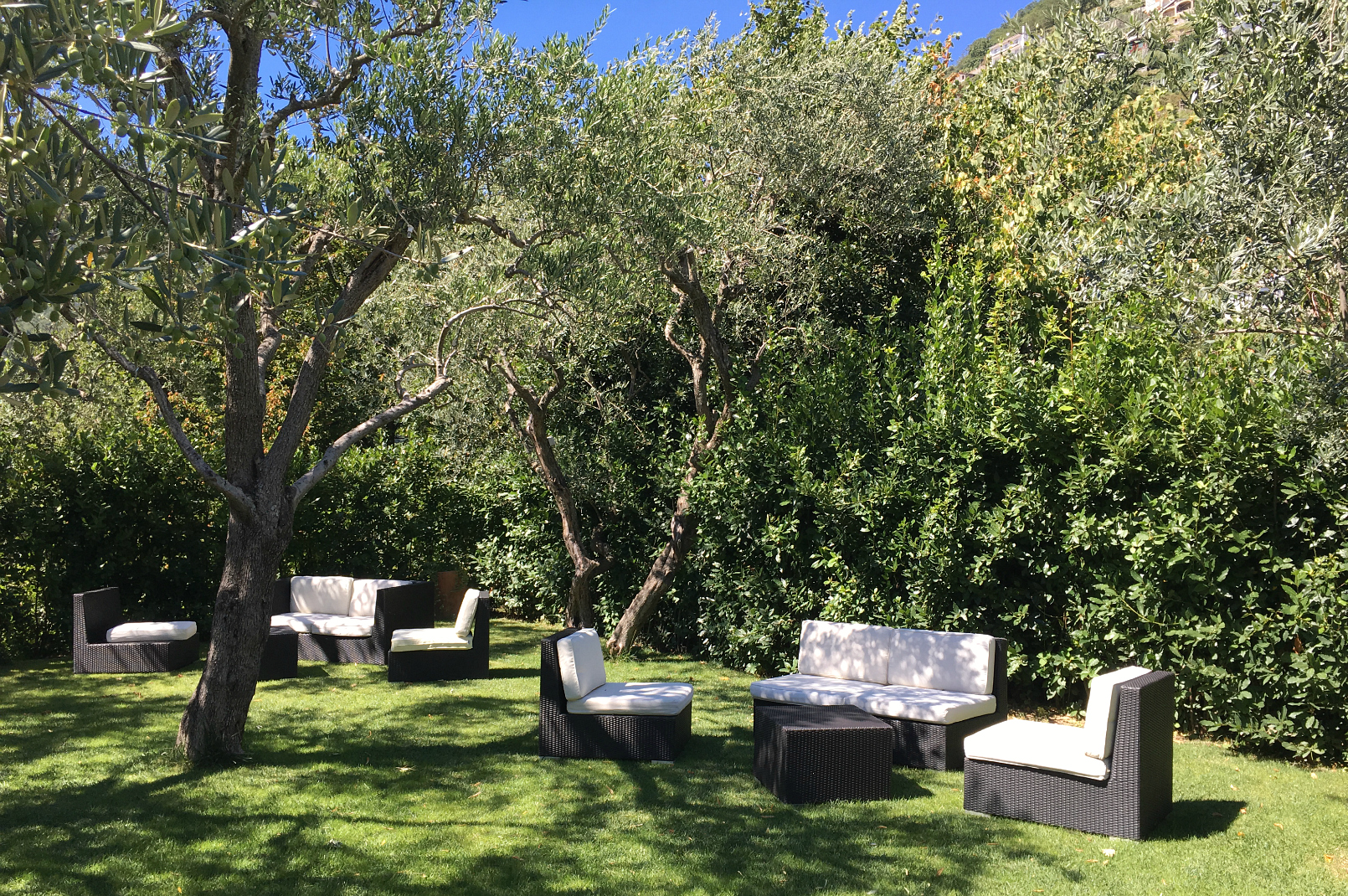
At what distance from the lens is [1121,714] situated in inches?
213

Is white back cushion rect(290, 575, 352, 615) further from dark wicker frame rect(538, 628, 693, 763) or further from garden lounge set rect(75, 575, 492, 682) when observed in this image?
dark wicker frame rect(538, 628, 693, 763)

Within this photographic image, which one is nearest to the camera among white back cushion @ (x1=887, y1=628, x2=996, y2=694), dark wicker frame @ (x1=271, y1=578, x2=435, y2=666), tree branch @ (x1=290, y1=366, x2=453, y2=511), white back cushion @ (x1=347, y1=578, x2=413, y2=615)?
tree branch @ (x1=290, y1=366, x2=453, y2=511)

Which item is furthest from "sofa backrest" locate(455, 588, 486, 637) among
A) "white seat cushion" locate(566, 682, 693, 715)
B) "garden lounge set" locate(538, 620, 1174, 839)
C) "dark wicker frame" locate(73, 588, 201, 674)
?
"dark wicker frame" locate(73, 588, 201, 674)

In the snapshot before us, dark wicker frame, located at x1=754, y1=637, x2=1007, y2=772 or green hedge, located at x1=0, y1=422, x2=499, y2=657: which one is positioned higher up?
green hedge, located at x1=0, y1=422, x2=499, y2=657

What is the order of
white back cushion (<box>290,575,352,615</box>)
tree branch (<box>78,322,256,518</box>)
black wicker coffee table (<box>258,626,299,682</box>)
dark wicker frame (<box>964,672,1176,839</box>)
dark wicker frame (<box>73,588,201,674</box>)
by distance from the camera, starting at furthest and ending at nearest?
1. white back cushion (<box>290,575,352,615</box>)
2. dark wicker frame (<box>73,588,201,674</box>)
3. black wicker coffee table (<box>258,626,299,682</box>)
4. tree branch (<box>78,322,256,518</box>)
5. dark wicker frame (<box>964,672,1176,839</box>)

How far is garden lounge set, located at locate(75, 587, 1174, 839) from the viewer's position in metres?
5.49

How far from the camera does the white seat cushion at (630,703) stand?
6.91 m

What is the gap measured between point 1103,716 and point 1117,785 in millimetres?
374

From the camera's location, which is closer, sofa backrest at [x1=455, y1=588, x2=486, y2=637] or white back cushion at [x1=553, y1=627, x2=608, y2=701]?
white back cushion at [x1=553, y1=627, x2=608, y2=701]

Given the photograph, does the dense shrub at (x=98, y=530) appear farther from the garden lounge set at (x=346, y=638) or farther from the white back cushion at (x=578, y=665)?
the white back cushion at (x=578, y=665)

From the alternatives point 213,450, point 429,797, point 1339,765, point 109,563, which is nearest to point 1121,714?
point 1339,765

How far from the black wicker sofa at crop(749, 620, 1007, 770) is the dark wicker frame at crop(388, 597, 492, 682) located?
11.4ft

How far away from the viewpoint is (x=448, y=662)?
981cm

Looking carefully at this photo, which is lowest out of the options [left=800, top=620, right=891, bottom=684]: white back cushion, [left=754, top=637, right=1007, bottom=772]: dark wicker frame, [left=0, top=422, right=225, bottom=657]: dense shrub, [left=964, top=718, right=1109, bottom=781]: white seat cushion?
[left=754, top=637, right=1007, bottom=772]: dark wicker frame
